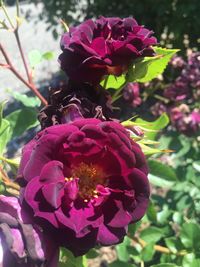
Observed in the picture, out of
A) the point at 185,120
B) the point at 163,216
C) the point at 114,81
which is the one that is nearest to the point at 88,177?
the point at 114,81

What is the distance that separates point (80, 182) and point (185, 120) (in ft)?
3.72

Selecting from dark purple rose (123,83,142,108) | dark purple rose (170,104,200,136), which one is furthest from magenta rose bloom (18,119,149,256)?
dark purple rose (123,83,142,108)

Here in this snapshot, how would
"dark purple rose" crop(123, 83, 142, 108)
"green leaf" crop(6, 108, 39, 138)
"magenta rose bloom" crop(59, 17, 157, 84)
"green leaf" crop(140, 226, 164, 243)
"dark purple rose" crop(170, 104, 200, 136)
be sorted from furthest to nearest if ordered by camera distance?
"dark purple rose" crop(123, 83, 142, 108) → "dark purple rose" crop(170, 104, 200, 136) → "green leaf" crop(140, 226, 164, 243) → "green leaf" crop(6, 108, 39, 138) → "magenta rose bloom" crop(59, 17, 157, 84)

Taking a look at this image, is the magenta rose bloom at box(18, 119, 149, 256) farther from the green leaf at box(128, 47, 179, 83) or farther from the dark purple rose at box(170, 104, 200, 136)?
the dark purple rose at box(170, 104, 200, 136)

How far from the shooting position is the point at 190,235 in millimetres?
1333

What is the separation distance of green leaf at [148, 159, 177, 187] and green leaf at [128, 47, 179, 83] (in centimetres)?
33

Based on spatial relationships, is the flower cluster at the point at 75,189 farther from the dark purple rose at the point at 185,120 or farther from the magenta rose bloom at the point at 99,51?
the dark purple rose at the point at 185,120

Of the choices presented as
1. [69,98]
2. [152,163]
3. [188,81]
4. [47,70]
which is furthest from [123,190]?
[47,70]

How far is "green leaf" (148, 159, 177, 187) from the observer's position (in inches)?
50.2

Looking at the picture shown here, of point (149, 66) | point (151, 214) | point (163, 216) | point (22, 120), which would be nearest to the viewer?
point (149, 66)

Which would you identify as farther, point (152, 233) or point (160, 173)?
point (152, 233)

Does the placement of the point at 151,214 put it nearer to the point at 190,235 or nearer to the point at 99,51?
the point at 190,235

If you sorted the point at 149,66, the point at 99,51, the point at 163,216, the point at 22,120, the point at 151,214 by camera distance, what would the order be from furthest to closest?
1. the point at 163,216
2. the point at 151,214
3. the point at 22,120
4. the point at 149,66
5. the point at 99,51

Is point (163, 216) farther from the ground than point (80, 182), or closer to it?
closer to it
